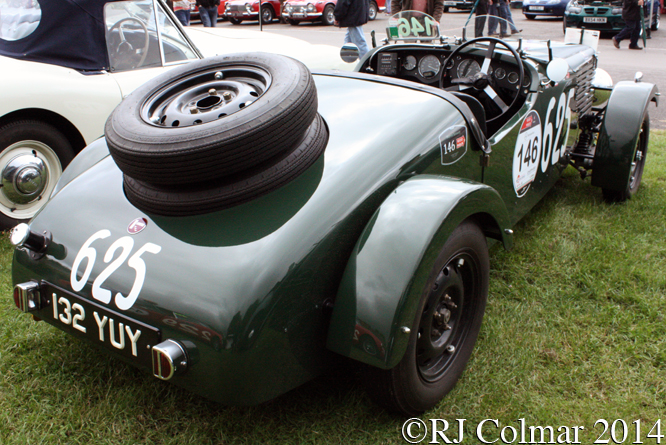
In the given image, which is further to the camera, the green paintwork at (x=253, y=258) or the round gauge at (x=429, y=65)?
the round gauge at (x=429, y=65)

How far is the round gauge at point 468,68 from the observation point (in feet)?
11.6

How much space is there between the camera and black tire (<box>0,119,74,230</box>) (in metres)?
3.53

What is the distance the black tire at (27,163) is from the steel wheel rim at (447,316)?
2816mm

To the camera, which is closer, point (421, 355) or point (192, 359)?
point (192, 359)

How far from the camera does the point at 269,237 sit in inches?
72.0

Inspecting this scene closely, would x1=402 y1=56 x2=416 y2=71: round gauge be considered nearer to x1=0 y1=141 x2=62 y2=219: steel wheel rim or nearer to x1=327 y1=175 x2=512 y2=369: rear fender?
x1=327 y1=175 x2=512 y2=369: rear fender

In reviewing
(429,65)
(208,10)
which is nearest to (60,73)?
(429,65)

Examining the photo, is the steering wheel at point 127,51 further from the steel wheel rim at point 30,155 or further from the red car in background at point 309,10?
the red car in background at point 309,10

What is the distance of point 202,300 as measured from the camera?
173cm

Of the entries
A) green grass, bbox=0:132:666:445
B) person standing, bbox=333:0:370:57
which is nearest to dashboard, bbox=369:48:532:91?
green grass, bbox=0:132:666:445

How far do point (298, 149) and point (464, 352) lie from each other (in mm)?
1107

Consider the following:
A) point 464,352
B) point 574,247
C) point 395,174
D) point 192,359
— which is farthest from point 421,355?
point 574,247

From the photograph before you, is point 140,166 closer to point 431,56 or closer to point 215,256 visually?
point 215,256

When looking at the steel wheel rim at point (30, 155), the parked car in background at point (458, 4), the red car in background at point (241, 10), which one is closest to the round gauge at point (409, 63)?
the steel wheel rim at point (30, 155)
